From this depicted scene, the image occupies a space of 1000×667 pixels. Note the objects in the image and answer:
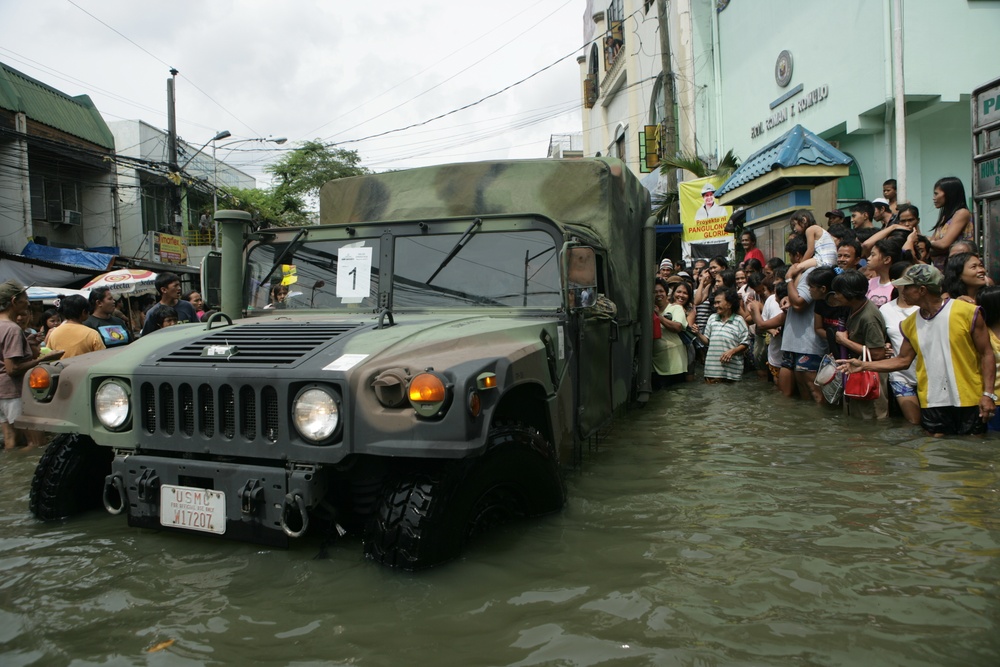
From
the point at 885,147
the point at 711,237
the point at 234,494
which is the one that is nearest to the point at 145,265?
the point at 711,237

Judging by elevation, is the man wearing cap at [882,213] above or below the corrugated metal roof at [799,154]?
below

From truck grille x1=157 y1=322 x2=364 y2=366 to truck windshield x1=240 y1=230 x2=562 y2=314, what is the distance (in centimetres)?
59

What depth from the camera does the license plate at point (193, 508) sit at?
332 centimetres

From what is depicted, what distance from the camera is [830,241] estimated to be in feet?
24.7

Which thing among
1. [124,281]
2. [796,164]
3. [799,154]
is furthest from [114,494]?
[124,281]

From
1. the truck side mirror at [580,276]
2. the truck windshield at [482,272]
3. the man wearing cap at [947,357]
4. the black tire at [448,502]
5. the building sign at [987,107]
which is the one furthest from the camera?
the building sign at [987,107]

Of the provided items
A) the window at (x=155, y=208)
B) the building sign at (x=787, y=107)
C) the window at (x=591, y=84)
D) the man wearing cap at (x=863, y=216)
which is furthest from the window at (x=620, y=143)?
the man wearing cap at (x=863, y=216)

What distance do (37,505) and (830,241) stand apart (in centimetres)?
691

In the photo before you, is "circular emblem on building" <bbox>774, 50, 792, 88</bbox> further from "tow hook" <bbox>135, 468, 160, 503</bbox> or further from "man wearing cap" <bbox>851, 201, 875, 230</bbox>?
"tow hook" <bbox>135, 468, 160, 503</bbox>

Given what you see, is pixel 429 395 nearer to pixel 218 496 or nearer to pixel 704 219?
pixel 218 496

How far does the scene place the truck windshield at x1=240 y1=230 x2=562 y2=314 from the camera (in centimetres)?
439

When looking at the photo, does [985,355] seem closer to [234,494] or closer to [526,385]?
[526,385]

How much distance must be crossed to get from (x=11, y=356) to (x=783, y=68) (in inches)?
494

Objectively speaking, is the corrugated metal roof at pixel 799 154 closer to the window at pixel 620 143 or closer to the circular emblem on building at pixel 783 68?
the circular emblem on building at pixel 783 68
